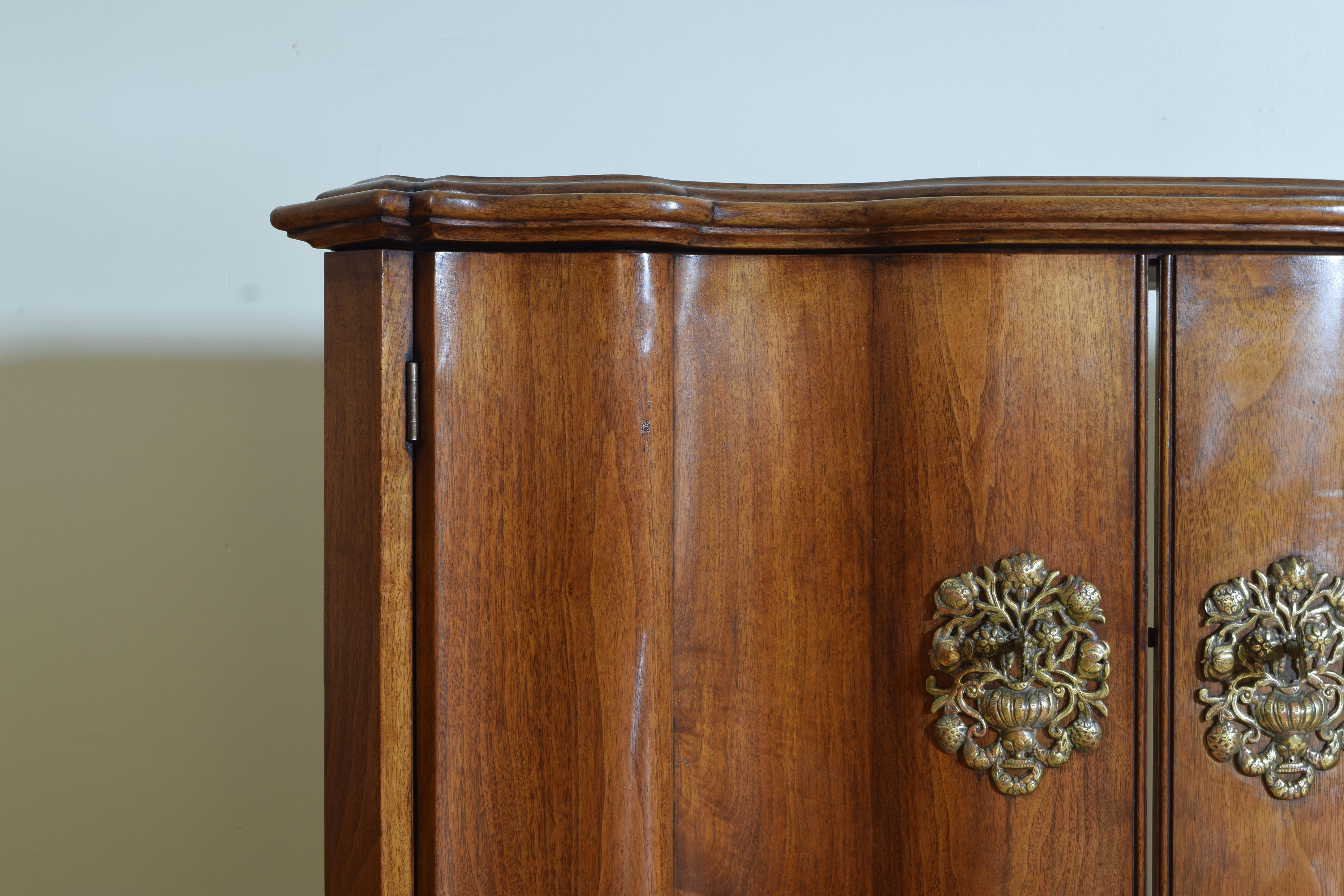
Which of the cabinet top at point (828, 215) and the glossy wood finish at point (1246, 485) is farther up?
the cabinet top at point (828, 215)

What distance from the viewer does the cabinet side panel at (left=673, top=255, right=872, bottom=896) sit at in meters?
0.65

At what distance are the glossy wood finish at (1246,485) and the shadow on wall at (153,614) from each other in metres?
0.98

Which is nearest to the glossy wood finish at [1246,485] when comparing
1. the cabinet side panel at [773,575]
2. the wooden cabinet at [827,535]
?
the wooden cabinet at [827,535]

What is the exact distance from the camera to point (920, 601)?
651 millimetres

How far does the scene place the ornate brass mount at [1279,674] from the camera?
65cm

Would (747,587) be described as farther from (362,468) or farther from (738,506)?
(362,468)

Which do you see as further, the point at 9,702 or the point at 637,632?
the point at 9,702

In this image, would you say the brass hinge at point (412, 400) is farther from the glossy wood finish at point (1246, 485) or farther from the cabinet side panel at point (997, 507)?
the glossy wood finish at point (1246, 485)

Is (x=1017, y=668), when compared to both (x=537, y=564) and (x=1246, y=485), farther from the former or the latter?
(x=537, y=564)

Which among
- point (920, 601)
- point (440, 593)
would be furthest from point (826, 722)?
point (440, 593)

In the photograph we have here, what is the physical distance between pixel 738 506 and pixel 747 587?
0.06 metres

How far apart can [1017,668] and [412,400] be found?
1.44 ft

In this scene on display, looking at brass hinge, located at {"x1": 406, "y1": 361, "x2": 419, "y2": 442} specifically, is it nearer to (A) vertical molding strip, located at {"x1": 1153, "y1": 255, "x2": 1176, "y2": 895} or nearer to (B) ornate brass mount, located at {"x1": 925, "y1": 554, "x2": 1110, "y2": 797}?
(B) ornate brass mount, located at {"x1": 925, "y1": 554, "x2": 1110, "y2": 797}

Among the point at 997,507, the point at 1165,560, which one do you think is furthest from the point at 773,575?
the point at 1165,560
